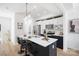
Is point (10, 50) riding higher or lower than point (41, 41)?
lower

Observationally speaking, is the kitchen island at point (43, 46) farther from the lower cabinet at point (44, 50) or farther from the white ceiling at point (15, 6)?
the white ceiling at point (15, 6)

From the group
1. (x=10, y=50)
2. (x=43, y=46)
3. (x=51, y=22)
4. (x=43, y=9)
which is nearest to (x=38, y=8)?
(x=43, y=9)

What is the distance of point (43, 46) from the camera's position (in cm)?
219

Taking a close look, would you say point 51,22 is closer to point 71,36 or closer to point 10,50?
point 71,36

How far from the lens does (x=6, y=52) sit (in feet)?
7.43

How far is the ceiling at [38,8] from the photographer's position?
2.23 meters

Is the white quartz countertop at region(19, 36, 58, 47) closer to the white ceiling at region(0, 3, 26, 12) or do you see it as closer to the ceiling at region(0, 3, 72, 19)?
the ceiling at region(0, 3, 72, 19)

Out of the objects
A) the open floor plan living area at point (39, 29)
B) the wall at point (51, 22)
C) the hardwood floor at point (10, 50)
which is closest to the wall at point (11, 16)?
the open floor plan living area at point (39, 29)

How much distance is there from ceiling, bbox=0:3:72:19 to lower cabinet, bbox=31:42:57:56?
0.44 metres

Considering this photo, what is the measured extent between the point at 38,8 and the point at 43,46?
0.56 metres

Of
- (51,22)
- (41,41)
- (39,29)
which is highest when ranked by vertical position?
(51,22)

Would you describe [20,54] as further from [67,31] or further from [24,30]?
[67,31]

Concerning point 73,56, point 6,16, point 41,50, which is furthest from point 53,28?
point 6,16

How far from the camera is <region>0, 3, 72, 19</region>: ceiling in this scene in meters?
2.23
